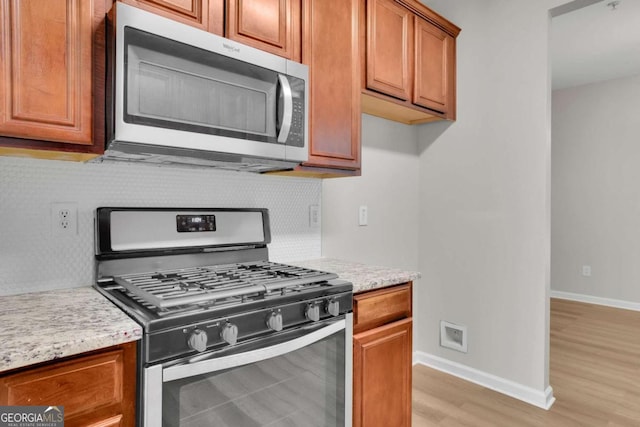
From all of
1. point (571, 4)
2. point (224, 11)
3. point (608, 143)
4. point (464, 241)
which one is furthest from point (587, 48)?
point (224, 11)

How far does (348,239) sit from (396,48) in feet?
3.75

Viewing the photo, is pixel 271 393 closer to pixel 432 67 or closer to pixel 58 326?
pixel 58 326

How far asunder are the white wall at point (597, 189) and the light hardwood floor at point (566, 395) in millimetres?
1395

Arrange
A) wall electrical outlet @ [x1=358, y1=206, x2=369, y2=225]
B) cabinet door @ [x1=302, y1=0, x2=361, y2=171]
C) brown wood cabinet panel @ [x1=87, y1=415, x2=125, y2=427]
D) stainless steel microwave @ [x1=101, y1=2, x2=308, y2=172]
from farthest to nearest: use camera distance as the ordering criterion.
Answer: wall electrical outlet @ [x1=358, y1=206, x2=369, y2=225]
cabinet door @ [x1=302, y1=0, x2=361, y2=171]
stainless steel microwave @ [x1=101, y1=2, x2=308, y2=172]
brown wood cabinet panel @ [x1=87, y1=415, x2=125, y2=427]

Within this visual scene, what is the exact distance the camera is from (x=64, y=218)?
1425mm

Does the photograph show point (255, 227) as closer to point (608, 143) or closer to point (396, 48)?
point (396, 48)

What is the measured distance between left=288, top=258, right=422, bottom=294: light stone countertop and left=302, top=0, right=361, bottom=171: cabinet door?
0.50 m

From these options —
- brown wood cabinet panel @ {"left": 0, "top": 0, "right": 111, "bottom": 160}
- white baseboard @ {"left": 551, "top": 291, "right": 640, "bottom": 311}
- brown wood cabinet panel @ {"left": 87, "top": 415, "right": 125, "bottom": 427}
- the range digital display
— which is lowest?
white baseboard @ {"left": 551, "top": 291, "right": 640, "bottom": 311}

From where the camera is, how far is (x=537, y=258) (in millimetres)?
2346

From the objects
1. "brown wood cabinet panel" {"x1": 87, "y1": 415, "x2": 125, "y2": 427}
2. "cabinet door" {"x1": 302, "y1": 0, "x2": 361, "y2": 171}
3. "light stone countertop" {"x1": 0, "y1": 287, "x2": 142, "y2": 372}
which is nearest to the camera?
"light stone countertop" {"x1": 0, "y1": 287, "x2": 142, "y2": 372}

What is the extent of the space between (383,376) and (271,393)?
653 mm

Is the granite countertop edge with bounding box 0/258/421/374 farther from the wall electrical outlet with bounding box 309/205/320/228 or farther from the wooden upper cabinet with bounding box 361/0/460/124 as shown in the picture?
the wooden upper cabinet with bounding box 361/0/460/124

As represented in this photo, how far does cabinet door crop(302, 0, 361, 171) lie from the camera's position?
5.78ft

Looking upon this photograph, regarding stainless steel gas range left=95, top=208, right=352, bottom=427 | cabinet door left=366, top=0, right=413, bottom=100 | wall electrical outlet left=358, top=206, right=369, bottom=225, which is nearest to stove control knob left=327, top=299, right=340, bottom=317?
stainless steel gas range left=95, top=208, right=352, bottom=427
